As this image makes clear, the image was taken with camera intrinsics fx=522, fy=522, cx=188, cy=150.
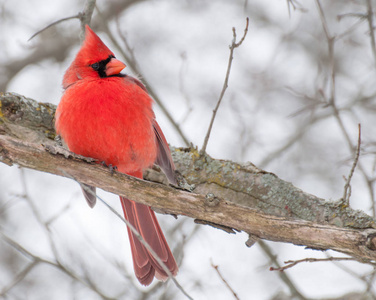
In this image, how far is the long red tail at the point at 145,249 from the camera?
11.1 ft

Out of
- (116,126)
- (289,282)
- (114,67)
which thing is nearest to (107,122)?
(116,126)

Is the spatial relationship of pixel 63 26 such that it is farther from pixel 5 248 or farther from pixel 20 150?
pixel 20 150

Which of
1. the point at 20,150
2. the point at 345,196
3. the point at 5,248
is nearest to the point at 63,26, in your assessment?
the point at 5,248

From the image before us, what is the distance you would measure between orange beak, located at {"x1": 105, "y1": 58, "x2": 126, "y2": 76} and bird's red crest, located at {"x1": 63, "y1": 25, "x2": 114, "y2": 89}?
3.1 inches

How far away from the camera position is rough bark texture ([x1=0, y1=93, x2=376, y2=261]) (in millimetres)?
2695

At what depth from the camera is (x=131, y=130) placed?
3.23 metres

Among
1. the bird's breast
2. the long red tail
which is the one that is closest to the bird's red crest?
the bird's breast

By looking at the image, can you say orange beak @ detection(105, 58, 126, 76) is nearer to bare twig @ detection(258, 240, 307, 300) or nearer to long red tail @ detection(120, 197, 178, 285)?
long red tail @ detection(120, 197, 178, 285)

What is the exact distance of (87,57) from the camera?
11.7 ft

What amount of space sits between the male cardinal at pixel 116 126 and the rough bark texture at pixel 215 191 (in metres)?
0.20

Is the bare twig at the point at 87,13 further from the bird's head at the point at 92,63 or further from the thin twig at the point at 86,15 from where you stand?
the bird's head at the point at 92,63

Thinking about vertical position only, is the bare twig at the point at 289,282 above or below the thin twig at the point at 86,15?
below

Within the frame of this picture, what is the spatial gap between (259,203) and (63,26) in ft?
9.80

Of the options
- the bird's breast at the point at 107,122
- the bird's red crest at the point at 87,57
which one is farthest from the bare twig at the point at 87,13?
the bird's breast at the point at 107,122
